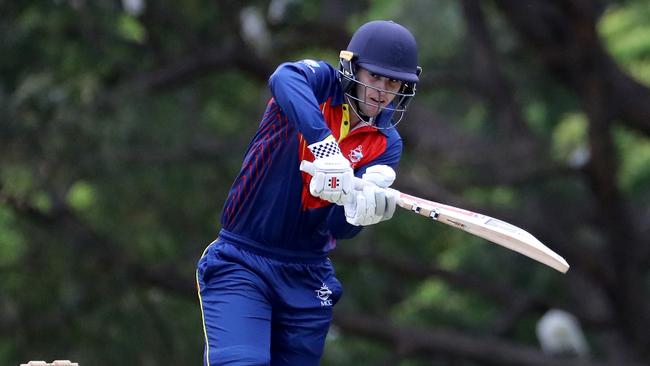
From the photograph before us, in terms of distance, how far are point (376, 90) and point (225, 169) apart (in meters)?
9.63

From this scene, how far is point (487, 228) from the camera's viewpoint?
196 inches

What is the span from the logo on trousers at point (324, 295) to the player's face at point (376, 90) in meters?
0.70

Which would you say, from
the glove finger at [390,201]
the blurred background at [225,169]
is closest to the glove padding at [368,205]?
the glove finger at [390,201]

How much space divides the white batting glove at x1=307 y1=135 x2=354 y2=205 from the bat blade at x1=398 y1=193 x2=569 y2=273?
26cm

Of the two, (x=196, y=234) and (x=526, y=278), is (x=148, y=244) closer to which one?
(x=196, y=234)

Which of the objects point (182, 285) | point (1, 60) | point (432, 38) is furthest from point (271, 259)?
point (432, 38)

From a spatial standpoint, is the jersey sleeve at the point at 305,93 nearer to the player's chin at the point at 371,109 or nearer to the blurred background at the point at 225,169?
the player's chin at the point at 371,109

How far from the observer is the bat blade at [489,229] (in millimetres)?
4938

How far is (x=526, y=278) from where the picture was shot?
57.4ft

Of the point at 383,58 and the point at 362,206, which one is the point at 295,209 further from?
the point at 383,58

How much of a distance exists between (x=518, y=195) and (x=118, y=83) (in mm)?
4694

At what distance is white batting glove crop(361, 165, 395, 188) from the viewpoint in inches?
197

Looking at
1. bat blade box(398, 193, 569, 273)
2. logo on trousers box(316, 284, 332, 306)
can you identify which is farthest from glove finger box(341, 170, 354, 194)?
logo on trousers box(316, 284, 332, 306)

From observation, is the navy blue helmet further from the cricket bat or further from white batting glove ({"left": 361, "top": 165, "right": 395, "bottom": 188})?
the cricket bat
